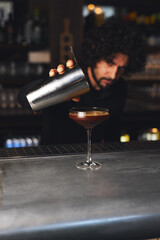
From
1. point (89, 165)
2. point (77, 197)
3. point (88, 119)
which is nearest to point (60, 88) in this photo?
point (88, 119)

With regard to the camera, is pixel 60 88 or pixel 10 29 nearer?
pixel 60 88

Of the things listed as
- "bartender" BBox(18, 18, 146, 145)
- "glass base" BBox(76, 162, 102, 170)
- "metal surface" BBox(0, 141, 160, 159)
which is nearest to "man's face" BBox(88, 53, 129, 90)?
"bartender" BBox(18, 18, 146, 145)

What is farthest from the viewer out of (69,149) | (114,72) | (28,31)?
(28,31)

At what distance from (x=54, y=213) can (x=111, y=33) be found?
133cm

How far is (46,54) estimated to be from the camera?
3.22 metres

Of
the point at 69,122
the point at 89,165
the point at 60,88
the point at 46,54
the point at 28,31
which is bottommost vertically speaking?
the point at 69,122

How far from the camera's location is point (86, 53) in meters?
1.90

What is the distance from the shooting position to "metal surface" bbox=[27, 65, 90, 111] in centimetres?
103

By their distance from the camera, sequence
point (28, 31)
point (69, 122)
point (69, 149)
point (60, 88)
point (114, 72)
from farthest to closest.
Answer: point (28, 31), point (69, 122), point (114, 72), point (69, 149), point (60, 88)

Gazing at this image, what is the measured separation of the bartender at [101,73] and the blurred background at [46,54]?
2.85 feet

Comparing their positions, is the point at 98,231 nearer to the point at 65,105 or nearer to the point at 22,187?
the point at 22,187

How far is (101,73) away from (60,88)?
778mm

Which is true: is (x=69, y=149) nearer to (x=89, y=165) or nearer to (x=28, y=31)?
(x=89, y=165)

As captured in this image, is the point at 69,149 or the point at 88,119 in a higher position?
the point at 88,119
